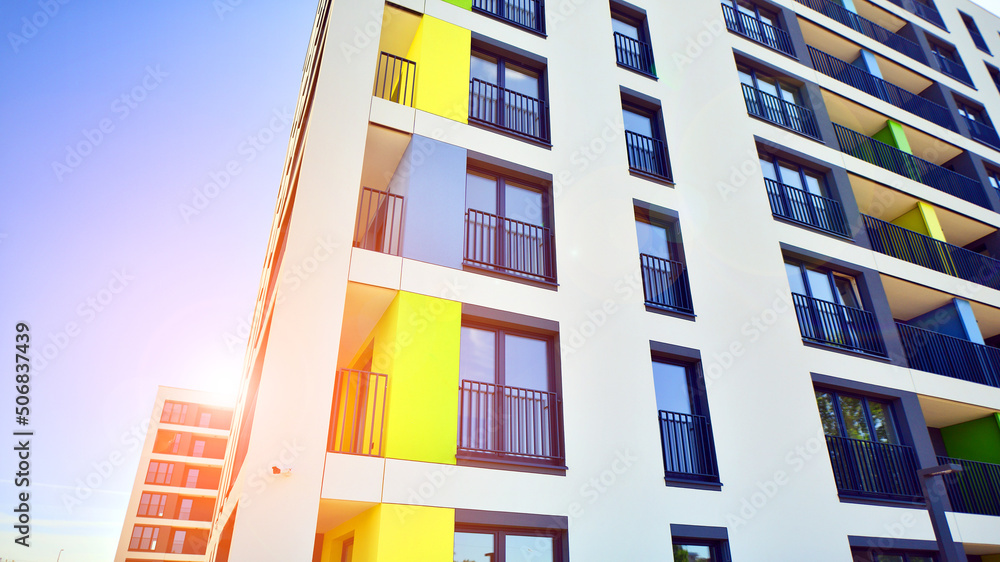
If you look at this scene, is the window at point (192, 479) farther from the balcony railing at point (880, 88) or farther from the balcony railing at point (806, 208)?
the balcony railing at point (880, 88)

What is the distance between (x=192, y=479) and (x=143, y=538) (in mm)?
6148

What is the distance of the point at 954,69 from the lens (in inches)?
814

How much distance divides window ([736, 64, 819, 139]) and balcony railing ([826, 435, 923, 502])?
7.56m

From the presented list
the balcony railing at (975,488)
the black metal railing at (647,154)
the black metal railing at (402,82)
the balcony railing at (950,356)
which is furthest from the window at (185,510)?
the balcony railing at (950,356)

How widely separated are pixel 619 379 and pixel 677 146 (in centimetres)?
573

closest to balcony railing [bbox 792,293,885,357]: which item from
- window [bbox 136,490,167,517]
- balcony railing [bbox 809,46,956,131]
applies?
balcony railing [bbox 809,46,956,131]

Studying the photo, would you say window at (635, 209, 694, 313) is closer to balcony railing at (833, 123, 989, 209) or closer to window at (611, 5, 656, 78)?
window at (611, 5, 656, 78)

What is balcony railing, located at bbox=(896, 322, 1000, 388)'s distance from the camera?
13.8m

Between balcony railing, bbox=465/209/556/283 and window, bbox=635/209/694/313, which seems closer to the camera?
balcony railing, bbox=465/209/556/283

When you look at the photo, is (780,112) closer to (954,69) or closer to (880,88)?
(880,88)

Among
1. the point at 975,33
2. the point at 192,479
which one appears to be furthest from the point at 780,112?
the point at 192,479

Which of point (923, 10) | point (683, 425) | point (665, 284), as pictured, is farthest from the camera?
point (923, 10)

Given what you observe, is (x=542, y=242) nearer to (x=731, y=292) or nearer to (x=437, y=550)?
(x=731, y=292)

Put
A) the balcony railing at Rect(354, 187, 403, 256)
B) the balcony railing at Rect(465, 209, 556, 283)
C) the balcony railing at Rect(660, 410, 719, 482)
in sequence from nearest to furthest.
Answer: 1. the balcony railing at Rect(354, 187, 403, 256)
2. the balcony railing at Rect(660, 410, 719, 482)
3. the balcony railing at Rect(465, 209, 556, 283)
